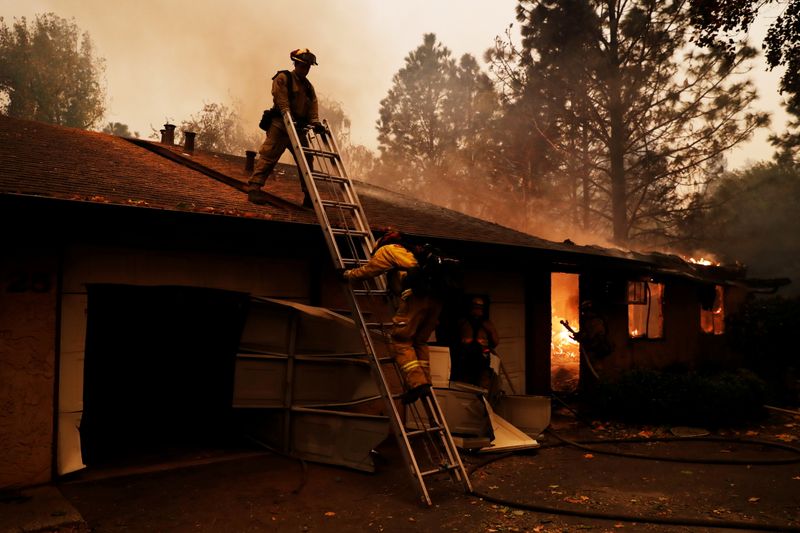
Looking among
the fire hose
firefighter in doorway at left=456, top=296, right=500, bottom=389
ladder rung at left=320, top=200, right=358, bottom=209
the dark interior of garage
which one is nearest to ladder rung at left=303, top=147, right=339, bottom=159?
ladder rung at left=320, top=200, right=358, bottom=209

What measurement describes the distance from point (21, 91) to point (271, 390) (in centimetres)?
3829

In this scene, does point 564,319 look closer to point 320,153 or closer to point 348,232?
point 320,153

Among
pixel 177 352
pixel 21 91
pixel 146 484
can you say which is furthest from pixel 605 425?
pixel 21 91

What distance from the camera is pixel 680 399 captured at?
920 cm

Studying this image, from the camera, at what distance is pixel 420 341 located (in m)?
6.22

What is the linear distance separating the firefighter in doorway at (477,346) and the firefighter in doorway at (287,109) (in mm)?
3142

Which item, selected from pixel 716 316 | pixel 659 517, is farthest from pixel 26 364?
pixel 716 316

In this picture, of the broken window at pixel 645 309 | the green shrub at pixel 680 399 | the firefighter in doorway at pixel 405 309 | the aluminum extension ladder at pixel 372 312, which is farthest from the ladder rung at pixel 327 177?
the broken window at pixel 645 309

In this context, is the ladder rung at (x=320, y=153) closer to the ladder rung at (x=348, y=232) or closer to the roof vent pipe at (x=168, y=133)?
the ladder rung at (x=348, y=232)

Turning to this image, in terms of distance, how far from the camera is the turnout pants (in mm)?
5871

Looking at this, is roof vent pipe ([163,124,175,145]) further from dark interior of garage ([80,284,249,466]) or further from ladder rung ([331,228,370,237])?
ladder rung ([331,228,370,237])

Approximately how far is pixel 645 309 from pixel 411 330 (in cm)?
953

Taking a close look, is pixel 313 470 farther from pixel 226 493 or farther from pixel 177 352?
pixel 177 352

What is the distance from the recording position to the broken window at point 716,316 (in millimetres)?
16250
